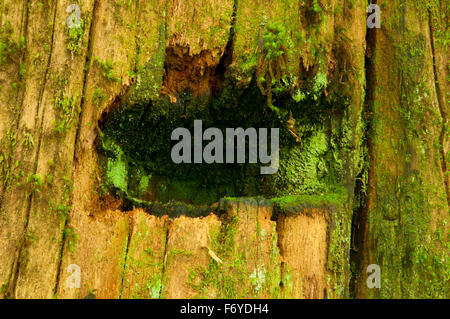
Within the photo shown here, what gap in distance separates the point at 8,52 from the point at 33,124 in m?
0.44

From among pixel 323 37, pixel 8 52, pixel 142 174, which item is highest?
pixel 323 37

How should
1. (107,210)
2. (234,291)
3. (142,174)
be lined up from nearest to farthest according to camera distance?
(234,291)
(107,210)
(142,174)

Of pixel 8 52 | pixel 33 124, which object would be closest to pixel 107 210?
pixel 33 124

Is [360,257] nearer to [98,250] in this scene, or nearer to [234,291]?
[234,291]

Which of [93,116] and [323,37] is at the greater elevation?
[323,37]

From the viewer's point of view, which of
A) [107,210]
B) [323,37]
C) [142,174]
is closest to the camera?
[107,210]

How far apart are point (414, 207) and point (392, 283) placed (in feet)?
1.56

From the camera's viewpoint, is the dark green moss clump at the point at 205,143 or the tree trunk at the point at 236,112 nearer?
the tree trunk at the point at 236,112

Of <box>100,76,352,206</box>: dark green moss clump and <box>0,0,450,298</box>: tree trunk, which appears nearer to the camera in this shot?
<box>0,0,450,298</box>: tree trunk

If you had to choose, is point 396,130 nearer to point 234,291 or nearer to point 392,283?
point 392,283

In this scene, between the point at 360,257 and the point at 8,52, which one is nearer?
the point at 8,52

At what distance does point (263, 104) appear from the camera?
8.68ft

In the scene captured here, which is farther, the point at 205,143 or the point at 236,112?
the point at 205,143

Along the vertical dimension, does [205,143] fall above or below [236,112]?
below
